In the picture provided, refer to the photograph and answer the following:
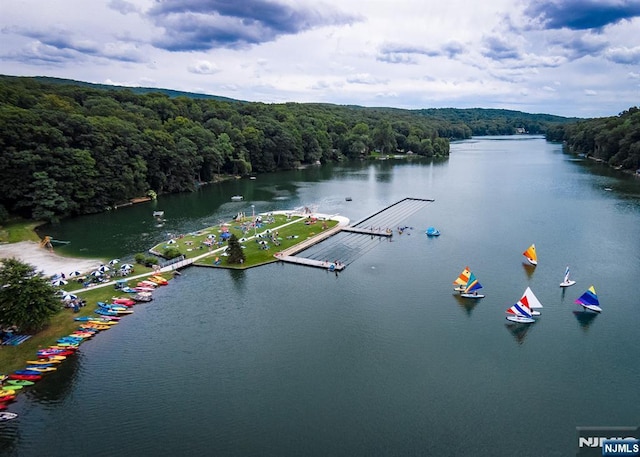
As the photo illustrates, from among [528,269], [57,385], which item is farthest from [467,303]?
[57,385]

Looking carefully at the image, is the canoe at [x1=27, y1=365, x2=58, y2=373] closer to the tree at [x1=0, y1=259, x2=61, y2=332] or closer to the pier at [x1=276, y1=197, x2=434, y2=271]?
the tree at [x1=0, y1=259, x2=61, y2=332]

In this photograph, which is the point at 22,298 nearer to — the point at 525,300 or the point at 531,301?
the point at 525,300

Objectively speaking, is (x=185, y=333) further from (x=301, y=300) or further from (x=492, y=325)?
(x=492, y=325)

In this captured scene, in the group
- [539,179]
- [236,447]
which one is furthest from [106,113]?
[539,179]

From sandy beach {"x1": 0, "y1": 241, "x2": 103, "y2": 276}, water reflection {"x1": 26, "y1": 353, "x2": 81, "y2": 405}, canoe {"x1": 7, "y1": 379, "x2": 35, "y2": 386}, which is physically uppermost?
sandy beach {"x1": 0, "y1": 241, "x2": 103, "y2": 276}

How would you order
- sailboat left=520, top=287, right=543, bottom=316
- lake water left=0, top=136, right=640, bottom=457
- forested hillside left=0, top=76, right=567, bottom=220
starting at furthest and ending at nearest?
forested hillside left=0, top=76, right=567, bottom=220 < sailboat left=520, top=287, right=543, bottom=316 < lake water left=0, top=136, right=640, bottom=457

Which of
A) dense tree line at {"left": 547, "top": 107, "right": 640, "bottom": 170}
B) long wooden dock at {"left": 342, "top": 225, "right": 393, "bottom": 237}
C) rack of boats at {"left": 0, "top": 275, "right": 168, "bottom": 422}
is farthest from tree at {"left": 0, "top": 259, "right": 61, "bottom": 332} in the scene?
dense tree line at {"left": 547, "top": 107, "right": 640, "bottom": 170}
